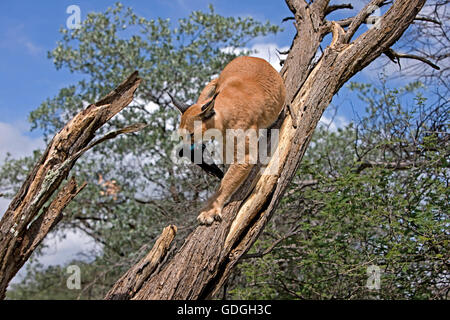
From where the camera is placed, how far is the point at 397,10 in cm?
455

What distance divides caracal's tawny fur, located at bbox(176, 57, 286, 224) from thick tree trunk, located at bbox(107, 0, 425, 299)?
4.7 inches

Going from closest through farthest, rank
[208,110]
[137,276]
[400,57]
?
[137,276] → [208,110] → [400,57]

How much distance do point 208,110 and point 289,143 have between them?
31.3 inches

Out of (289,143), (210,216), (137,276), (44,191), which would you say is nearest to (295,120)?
(289,143)

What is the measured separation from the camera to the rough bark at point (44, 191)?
9.48 ft

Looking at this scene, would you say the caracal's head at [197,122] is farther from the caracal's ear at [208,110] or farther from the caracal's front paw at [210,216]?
the caracal's front paw at [210,216]

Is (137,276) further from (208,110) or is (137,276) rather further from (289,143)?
(289,143)

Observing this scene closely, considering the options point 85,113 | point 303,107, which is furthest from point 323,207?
point 85,113

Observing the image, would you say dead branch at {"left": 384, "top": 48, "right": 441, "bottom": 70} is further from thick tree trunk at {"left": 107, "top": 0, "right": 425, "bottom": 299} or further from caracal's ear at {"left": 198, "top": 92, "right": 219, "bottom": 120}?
caracal's ear at {"left": 198, "top": 92, "right": 219, "bottom": 120}

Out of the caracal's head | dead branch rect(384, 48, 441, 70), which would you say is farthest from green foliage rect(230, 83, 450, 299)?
the caracal's head

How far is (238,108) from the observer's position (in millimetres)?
4094

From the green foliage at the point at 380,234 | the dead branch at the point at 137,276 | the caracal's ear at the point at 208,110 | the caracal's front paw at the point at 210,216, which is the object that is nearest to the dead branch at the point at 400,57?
the green foliage at the point at 380,234
